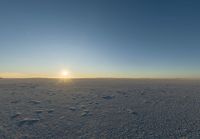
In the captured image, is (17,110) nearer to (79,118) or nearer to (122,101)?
(79,118)

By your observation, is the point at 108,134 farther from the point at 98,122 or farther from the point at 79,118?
the point at 79,118

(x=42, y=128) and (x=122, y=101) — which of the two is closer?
(x=42, y=128)

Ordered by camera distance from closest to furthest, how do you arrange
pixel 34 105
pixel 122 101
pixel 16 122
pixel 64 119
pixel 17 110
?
pixel 16 122
pixel 64 119
pixel 17 110
pixel 34 105
pixel 122 101

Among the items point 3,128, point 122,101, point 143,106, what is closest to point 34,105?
point 3,128

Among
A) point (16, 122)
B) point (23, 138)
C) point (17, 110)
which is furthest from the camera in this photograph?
point (17, 110)

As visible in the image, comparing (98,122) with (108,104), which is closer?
(98,122)

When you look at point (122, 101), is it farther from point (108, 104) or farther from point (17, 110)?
point (17, 110)

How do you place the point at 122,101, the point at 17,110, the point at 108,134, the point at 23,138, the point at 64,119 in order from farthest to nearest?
the point at 122,101
the point at 17,110
the point at 64,119
the point at 108,134
the point at 23,138

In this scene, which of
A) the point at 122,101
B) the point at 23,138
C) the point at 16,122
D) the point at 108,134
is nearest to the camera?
the point at 23,138

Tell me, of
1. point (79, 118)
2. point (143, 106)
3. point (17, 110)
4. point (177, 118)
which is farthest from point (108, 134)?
point (17, 110)
